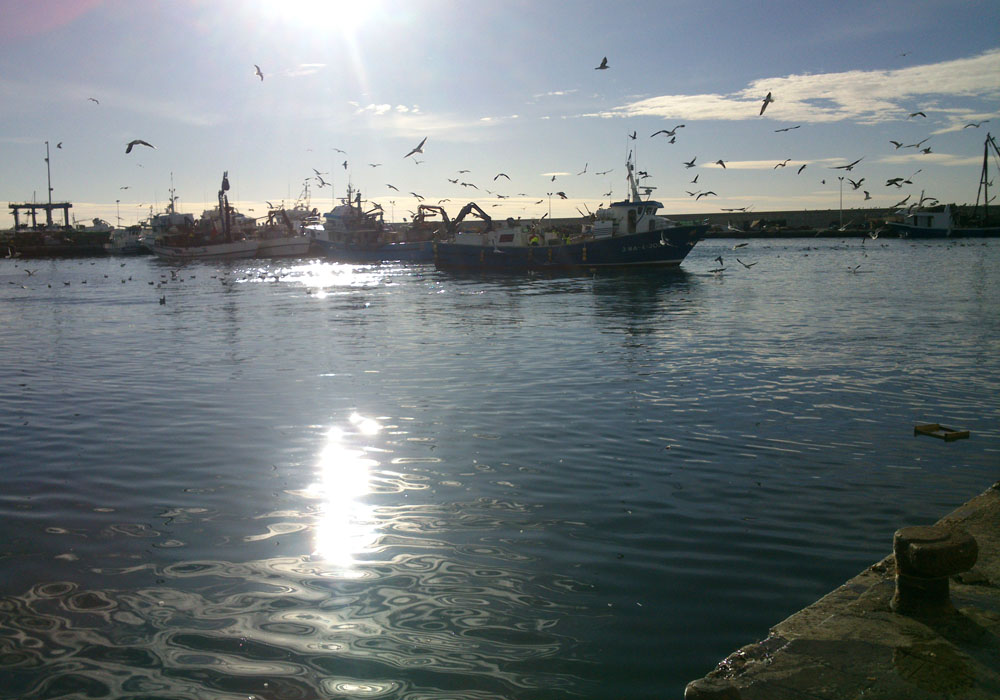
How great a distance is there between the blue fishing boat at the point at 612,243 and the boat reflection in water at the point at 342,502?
119 ft

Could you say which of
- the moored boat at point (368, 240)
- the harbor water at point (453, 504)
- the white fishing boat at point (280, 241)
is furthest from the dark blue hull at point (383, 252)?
the harbor water at point (453, 504)

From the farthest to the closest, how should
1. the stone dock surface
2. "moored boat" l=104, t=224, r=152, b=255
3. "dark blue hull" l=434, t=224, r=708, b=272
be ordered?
1. "moored boat" l=104, t=224, r=152, b=255
2. "dark blue hull" l=434, t=224, r=708, b=272
3. the stone dock surface

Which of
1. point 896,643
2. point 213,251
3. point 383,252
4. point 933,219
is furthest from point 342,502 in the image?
point 933,219

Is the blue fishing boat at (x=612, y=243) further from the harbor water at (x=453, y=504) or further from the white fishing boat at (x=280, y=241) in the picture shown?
the white fishing boat at (x=280, y=241)

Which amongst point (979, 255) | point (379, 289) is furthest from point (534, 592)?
point (979, 255)

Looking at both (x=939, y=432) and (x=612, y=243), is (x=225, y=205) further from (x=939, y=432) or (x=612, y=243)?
(x=939, y=432)

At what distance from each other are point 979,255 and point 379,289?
140 ft

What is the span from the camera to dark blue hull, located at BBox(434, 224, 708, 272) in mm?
43750

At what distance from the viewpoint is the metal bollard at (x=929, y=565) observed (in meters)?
3.67

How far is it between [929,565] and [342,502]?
192 inches

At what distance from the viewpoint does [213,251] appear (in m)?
77.8

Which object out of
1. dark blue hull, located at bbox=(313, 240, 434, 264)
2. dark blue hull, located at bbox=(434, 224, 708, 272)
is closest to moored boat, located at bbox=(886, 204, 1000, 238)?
dark blue hull, located at bbox=(434, 224, 708, 272)

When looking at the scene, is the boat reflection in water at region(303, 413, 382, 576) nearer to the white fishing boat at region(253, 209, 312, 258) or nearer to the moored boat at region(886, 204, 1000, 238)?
the white fishing boat at region(253, 209, 312, 258)

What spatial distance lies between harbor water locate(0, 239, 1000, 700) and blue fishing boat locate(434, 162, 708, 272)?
28059 mm
